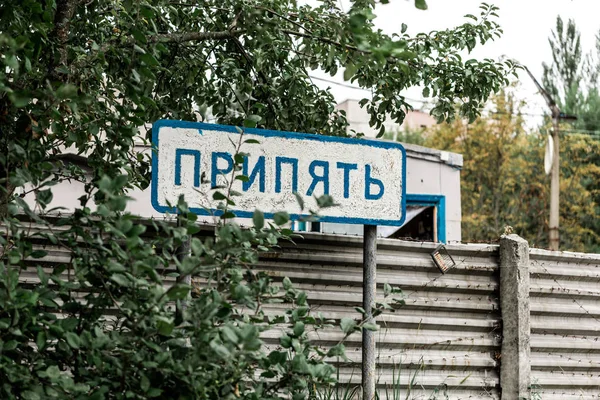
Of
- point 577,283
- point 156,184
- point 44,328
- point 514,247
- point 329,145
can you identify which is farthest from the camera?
point 577,283

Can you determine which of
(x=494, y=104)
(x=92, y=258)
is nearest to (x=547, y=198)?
(x=494, y=104)

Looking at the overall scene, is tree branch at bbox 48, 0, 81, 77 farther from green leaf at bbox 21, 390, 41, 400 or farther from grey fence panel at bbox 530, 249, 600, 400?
grey fence panel at bbox 530, 249, 600, 400

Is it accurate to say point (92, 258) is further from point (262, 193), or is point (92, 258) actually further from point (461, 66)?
point (461, 66)

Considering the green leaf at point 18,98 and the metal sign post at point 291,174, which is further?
the metal sign post at point 291,174

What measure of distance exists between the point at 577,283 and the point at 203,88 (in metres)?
3.59

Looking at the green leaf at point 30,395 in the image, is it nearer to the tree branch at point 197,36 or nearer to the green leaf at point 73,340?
the green leaf at point 73,340

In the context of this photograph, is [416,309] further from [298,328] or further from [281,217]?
[281,217]

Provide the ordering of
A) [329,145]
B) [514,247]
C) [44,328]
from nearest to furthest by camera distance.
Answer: [44,328] < [329,145] < [514,247]

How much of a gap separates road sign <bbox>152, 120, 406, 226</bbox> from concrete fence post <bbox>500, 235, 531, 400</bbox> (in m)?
1.39

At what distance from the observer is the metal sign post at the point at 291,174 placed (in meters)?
4.56

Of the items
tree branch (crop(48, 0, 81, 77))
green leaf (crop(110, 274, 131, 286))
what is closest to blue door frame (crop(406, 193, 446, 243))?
tree branch (crop(48, 0, 81, 77))

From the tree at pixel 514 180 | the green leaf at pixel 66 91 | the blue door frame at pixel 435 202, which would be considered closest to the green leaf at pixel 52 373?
the green leaf at pixel 66 91

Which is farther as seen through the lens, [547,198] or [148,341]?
[547,198]

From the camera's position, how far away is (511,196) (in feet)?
90.4
